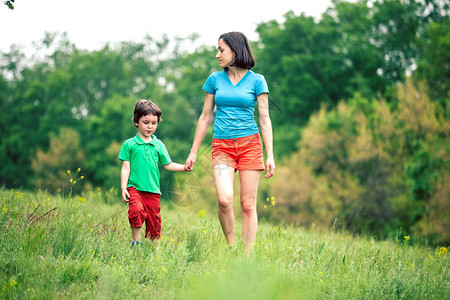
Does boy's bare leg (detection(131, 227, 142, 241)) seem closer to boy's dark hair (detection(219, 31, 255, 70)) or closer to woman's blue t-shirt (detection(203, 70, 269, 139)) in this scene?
woman's blue t-shirt (detection(203, 70, 269, 139))

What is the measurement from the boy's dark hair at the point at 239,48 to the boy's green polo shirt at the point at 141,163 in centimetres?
116

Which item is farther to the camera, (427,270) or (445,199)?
(445,199)

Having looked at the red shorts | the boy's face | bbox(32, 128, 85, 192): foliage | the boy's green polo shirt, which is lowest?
bbox(32, 128, 85, 192): foliage

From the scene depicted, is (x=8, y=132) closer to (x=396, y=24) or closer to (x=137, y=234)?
(x=396, y=24)

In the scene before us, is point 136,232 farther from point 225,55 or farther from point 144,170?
point 225,55

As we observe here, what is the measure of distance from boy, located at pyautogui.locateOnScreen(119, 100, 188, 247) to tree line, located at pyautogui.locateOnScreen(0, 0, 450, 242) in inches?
360

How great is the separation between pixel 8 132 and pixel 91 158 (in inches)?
416

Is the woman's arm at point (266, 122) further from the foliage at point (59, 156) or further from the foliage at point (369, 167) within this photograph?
the foliage at point (59, 156)

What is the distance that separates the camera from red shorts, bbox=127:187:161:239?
14.2 feet

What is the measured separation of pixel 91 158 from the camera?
37781 mm

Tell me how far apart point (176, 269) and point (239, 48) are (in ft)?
7.36

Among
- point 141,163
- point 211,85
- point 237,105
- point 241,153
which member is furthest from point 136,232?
point 211,85

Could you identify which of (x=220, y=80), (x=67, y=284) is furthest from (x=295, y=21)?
(x=67, y=284)

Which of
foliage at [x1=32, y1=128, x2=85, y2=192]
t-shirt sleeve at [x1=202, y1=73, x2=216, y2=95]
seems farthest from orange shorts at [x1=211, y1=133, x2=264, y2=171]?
foliage at [x1=32, y1=128, x2=85, y2=192]
